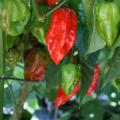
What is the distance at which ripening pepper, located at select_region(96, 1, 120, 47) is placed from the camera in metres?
0.95

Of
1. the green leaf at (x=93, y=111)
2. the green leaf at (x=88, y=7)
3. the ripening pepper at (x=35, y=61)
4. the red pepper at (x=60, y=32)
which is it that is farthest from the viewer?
the green leaf at (x=93, y=111)

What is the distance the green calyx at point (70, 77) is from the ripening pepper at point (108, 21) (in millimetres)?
191

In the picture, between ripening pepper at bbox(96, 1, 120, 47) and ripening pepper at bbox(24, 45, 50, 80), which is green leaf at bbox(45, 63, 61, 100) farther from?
ripening pepper at bbox(96, 1, 120, 47)

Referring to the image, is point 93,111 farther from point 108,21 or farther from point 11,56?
point 108,21

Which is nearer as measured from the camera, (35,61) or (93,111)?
(35,61)

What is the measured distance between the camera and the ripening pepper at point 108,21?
95 cm

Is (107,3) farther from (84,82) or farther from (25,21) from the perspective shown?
(84,82)

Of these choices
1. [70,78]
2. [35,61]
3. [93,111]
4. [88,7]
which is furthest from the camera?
[93,111]

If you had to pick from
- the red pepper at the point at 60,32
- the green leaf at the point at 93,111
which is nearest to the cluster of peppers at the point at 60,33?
the red pepper at the point at 60,32

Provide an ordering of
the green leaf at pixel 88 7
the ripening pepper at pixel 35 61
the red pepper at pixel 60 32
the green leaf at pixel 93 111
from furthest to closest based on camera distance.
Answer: the green leaf at pixel 93 111 → the ripening pepper at pixel 35 61 → the red pepper at pixel 60 32 → the green leaf at pixel 88 7

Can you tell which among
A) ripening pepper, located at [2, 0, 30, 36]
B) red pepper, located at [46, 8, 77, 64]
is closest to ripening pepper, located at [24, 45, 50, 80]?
red pepper, located at [46, 8, 77, 64]

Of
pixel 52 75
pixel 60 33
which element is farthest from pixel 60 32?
pixel 52 75

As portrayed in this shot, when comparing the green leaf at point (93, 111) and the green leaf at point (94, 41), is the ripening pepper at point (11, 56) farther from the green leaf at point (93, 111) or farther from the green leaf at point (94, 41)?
the green leaf at point (93, 111)

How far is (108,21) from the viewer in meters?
0.97
